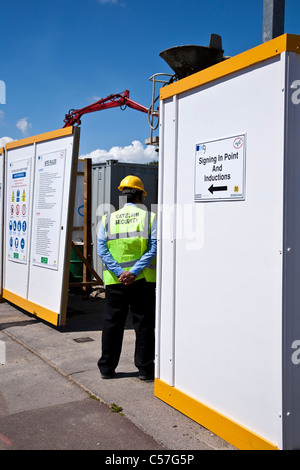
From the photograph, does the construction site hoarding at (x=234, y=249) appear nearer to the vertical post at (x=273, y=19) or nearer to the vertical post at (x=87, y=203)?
the vertical post at (x=273, y=19)

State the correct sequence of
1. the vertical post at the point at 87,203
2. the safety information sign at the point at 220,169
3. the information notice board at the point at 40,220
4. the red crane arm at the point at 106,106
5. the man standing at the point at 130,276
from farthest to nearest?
the red crane arm at the point at 106,106 → the vertical post at the point at 87,203 → the information notice board at the point at 40,220 → the man standing at the point at 130,276 → the safety information sign at the point at 220,169

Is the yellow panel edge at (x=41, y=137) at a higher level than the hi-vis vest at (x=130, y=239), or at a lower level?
higher

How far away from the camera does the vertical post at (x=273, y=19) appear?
13.7 feet

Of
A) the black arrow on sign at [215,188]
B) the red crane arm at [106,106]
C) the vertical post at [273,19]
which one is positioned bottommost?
the black arrow on sign at [215,188]

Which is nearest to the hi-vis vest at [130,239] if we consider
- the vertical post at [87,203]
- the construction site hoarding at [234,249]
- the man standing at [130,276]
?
the man standing at [130,276]

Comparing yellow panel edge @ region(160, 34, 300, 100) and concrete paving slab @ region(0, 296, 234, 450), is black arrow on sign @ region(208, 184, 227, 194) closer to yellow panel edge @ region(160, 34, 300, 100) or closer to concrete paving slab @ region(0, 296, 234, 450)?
yellow panel edge @ region(160, 34, 300, 100)

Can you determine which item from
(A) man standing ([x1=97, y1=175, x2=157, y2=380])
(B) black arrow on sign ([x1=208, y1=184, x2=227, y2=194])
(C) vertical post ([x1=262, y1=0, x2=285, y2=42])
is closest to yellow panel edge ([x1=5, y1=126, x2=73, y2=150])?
(A) man standing ([x1=97, y1=175, x2=157, y2=380])

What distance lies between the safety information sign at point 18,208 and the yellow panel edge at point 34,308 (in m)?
0.65

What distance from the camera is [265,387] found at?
10.6ft

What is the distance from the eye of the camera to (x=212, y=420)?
371 cm

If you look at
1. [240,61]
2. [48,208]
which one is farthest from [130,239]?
[48,208]

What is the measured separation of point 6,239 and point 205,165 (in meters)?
5.92

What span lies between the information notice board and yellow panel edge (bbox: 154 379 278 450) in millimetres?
2916

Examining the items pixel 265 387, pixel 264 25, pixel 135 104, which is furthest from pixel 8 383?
pixel 135 104
